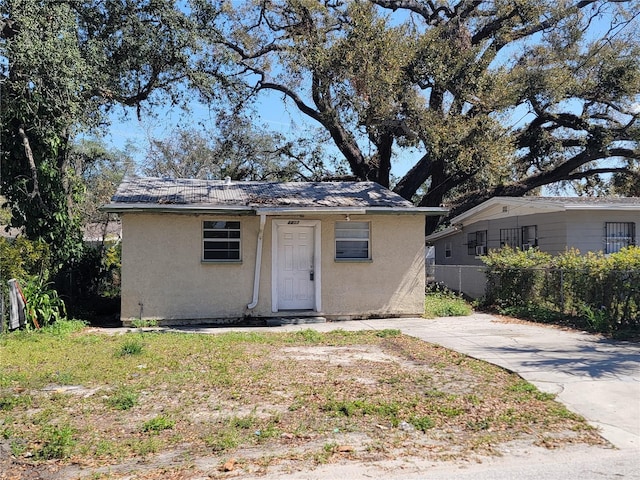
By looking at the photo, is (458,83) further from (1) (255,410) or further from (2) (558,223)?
(1) (255,410)

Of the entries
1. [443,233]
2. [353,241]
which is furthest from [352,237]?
[443,233]

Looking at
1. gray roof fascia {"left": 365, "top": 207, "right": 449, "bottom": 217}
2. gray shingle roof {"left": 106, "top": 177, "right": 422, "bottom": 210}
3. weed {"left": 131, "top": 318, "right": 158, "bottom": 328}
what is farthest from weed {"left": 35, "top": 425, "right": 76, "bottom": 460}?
gray roof fascia {"left": 365, "top": 207, "right": 449, "bottom": 217}

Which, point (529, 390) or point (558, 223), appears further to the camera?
point (558, 223)

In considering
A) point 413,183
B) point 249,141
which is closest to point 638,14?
point 413,183

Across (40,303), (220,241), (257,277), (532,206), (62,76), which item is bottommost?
(40,303)

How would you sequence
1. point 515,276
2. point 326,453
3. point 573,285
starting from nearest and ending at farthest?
point 326,453
point 573,285
point 515,276

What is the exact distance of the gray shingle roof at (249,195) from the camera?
39.2 ft

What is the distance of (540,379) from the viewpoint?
261 inches

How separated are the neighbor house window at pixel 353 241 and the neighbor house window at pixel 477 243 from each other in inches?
346

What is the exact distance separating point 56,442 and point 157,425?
851mm

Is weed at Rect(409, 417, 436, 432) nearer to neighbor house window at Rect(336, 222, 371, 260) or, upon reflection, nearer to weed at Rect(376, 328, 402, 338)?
weed at Rect(376, 328, 402, 338)

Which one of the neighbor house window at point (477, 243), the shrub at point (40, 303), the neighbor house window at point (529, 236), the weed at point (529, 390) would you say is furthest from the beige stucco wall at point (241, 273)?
the neighbor house window at point (477, 243)

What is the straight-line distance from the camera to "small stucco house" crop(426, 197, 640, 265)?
16.2 metres

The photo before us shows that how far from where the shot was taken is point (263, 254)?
1226 centimetres
